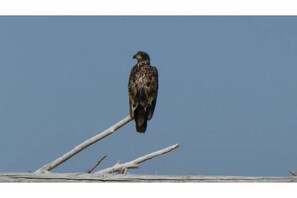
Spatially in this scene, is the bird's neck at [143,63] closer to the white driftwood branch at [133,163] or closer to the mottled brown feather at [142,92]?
the mottled brown feather at [142,92]

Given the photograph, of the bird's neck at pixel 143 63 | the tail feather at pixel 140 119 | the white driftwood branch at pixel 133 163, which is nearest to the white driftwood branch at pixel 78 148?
the white driftwood branch at pixel 133 163

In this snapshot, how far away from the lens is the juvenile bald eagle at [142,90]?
683 cm

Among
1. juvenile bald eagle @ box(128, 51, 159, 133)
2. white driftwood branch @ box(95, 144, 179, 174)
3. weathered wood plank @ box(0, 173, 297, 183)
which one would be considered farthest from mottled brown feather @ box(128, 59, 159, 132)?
weathered wood plank @ box(0, 173, 297, 183)

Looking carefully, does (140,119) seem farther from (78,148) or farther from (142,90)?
(78,148)

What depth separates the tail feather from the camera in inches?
268

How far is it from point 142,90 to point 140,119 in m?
0.37

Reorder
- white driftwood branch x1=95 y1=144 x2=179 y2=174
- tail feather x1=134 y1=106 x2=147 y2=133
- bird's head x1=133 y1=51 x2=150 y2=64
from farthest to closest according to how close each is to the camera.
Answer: bird's head x1=133 y1=51 x2=150 y2=64
tail feather x1=134 y1=106 x2=147 y2=133
white driftwood branch x1=95 y1=144 x2=179 y2=174

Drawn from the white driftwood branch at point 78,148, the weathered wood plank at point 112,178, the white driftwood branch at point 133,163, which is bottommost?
the weathered wood plank at point 112,178

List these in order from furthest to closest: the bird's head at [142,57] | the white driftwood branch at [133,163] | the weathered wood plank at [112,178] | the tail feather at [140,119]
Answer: the bird's head at [142,57], the tail feather at [140,119], the white driftwood branch at [133,163], the weathered wood plank at [112,178]

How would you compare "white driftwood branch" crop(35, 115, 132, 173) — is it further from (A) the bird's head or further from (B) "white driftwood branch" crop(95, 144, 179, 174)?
(A) the bird's head

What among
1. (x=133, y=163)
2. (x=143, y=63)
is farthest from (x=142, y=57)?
(x=133, y=163)

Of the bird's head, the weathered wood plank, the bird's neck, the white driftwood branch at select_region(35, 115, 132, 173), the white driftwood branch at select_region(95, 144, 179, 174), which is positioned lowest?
the weathered wood plank

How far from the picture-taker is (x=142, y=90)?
6988mm

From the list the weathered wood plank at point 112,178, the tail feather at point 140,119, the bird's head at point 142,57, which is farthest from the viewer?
the bird's head at point 142,57
